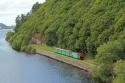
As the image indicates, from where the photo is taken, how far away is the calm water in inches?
2754

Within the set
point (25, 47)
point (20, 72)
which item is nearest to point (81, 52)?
point (20, 72)

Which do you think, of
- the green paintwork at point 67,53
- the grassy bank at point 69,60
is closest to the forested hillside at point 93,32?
the green paintwork at point 67,53

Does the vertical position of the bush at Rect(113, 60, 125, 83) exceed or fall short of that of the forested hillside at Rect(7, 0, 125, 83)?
it falls short

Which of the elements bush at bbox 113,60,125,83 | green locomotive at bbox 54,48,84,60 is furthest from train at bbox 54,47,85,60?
bush at bbox 113,60,125,83

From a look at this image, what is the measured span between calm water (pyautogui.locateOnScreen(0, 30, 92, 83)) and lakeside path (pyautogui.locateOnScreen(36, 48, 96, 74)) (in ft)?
3.85

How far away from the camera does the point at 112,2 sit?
97.1 meters

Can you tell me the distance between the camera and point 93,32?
86.0 m

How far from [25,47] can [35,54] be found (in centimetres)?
1093

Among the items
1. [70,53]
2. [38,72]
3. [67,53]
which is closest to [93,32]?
[70,53]

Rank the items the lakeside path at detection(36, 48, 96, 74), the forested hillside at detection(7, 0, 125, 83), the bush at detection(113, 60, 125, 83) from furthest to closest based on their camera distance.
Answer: the lakeside path at detection(36, 48, 96, 74)
the forested hillside at detection(7, 0, 125, 83)
the bush at detection(113, 60, 125, 83)

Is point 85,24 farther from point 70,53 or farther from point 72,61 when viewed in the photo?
point 72,61

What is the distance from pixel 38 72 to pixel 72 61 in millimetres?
9011

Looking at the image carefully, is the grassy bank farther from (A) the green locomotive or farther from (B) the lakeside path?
(A) the green locomotive

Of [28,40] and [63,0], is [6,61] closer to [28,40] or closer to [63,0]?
[28,40]
